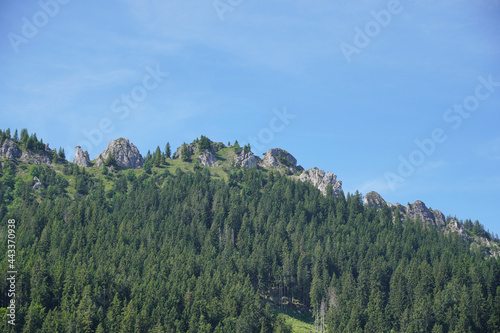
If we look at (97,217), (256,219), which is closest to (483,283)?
(256,219)

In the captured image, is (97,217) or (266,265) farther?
(97,217)

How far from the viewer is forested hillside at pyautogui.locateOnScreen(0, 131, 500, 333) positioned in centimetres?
11488

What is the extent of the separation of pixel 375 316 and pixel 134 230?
273ft

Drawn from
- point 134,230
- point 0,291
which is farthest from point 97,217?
point 0,291

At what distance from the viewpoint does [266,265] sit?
6161 inches

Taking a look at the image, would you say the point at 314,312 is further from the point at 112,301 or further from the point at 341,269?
the point at 112,301

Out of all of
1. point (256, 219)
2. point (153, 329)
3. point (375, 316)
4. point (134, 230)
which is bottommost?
point (153, 329)

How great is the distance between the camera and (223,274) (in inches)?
5630

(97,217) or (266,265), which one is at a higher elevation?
(97,217)

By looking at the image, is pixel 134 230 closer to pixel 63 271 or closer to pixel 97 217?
pixel 97 217

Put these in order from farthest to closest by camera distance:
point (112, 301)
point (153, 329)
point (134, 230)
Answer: point (134, 230)
point (112, 301)
point (153, 329)

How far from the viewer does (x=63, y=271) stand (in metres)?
123

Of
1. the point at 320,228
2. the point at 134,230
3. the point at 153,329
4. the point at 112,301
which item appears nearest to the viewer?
the point at 153,329

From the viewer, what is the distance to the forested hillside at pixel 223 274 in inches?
4523
